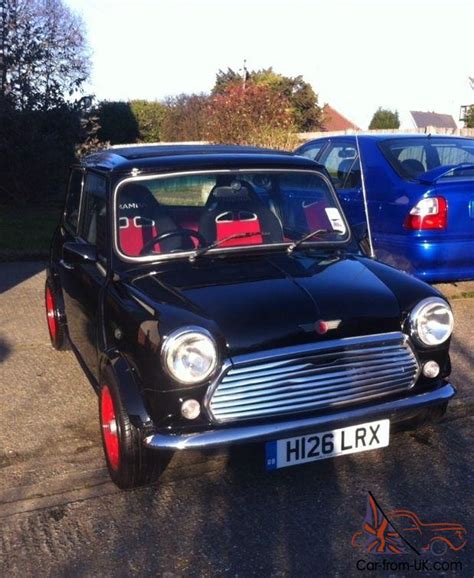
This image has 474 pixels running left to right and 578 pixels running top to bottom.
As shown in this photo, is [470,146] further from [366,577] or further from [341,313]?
[366,577]

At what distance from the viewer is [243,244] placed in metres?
4.30

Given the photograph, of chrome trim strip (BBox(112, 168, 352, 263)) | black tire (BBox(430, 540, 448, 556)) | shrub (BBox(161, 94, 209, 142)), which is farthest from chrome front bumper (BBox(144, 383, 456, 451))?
shrub (BBox(161, 94, 209, 142))

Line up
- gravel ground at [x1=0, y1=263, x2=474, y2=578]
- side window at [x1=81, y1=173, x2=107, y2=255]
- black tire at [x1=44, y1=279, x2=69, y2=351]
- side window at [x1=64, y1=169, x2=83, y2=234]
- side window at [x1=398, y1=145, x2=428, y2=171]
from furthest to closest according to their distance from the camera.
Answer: side window at [x1=398, y1=145, x2=428, y2=171] < black tire at [x1=44, y1=279, x2=69, y2=351] < side window at [x1=64, y1=169, x2=83, y2=234] < side window at [x1=81, y1=173, x2=107, y2=255] < gravel ground at [x1=0, y1=263, x2=474, y2=578]

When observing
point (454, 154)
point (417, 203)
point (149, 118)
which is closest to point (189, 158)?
point (417, 203)


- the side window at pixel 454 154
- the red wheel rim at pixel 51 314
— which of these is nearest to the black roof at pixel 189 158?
the red wheel rim at pixel 51 314

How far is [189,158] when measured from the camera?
4.48 meters

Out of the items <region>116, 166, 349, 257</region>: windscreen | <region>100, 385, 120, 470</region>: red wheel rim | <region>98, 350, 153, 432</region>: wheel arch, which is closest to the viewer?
<region>98, 350, 153, 432</region>: wheel arch

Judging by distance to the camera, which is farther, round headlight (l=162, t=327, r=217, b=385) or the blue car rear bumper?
the blue car rear bumper

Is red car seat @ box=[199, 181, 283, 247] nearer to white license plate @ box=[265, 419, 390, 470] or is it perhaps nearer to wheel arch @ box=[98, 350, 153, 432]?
wheel arch @ box=[98, 350, 153, 432]

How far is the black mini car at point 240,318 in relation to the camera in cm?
329

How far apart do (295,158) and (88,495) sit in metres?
2.49

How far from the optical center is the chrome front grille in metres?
3.28

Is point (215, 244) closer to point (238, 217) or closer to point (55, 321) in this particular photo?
point (238, 217)

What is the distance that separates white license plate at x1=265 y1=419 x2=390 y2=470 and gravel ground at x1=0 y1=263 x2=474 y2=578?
18cm
